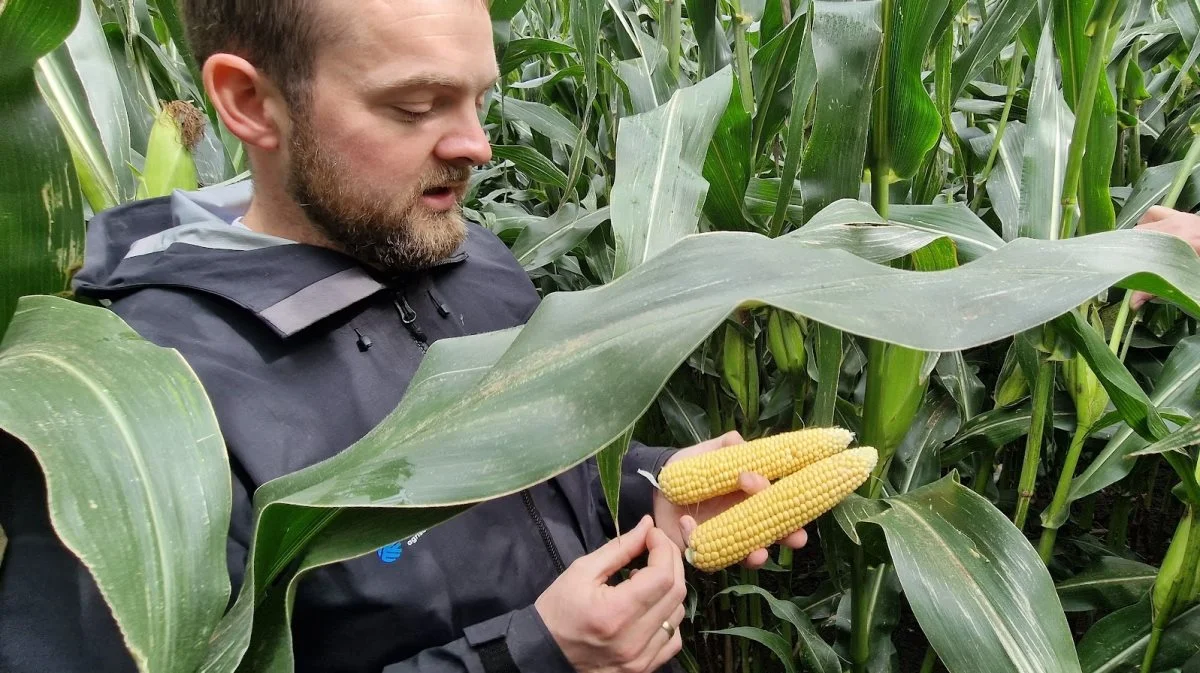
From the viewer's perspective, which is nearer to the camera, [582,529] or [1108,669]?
[1108,669]

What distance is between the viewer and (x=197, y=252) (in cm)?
90

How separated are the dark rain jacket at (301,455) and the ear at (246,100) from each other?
0.43 ft

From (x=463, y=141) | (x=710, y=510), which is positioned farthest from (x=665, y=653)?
(x=463, y=141)

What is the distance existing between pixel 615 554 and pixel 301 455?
1.24 feet

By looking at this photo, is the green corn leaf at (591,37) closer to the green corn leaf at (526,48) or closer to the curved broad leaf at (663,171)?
the green corn leaf at (526,48)

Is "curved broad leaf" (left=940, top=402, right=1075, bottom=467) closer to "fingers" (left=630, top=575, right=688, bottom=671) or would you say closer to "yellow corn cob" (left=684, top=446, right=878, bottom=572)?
"yellow corn cob" (left=684, top=446, right=878, bottom=572)

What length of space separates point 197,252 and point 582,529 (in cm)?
65

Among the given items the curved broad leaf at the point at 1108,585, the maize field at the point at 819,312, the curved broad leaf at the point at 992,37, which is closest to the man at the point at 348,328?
the maize field at the point at 819,312

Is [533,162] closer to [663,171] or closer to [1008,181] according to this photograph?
[663,171]

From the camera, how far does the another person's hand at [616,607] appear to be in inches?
30.2

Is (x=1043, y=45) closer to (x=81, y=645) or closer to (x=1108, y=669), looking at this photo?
(x=1108, y=669)

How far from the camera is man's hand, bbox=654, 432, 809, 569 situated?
80 centimetres

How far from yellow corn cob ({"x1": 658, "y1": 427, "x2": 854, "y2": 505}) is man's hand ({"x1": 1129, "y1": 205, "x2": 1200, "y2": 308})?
1.71 ft

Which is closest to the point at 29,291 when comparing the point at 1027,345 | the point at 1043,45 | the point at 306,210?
the point at 306,210
